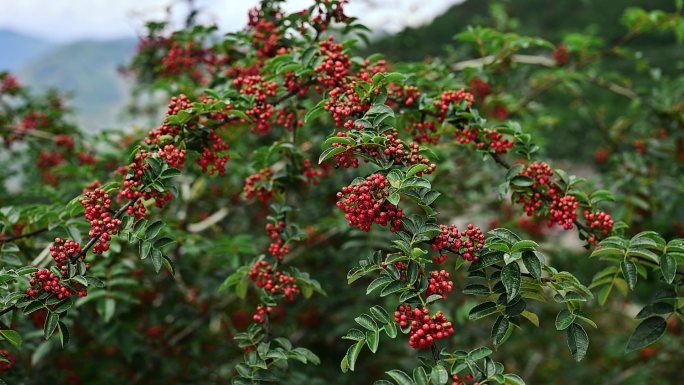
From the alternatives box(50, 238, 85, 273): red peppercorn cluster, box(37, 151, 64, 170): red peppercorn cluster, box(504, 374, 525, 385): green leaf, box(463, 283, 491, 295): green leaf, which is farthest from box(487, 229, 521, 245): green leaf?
box(37, 151, 64, 170): red peppercorn cluster

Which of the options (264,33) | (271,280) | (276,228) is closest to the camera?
(271,280)

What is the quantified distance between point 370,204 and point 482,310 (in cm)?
52

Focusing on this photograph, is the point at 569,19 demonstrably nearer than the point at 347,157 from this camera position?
No

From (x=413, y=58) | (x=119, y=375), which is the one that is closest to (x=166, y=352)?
(x=119, y=375)

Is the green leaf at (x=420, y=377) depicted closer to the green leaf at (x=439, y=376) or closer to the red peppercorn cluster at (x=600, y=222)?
the green leaf at (x=439, y=376)

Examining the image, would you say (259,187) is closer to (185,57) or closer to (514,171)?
(514,171)

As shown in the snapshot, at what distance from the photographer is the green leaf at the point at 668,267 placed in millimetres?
1410

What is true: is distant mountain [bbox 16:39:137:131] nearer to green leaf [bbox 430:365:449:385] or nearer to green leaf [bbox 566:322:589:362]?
green leaf [bbox 430:365:449:385]

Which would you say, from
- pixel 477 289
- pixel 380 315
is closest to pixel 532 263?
→ pixel 477 289

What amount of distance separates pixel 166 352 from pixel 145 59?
3.06 m

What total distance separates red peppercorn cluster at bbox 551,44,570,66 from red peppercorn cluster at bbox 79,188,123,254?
152 inches

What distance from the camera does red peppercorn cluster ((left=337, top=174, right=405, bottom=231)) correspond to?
4.53 ft

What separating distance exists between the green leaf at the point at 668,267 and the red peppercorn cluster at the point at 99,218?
→ 1.85 m

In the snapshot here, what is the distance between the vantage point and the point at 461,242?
4.64ft
